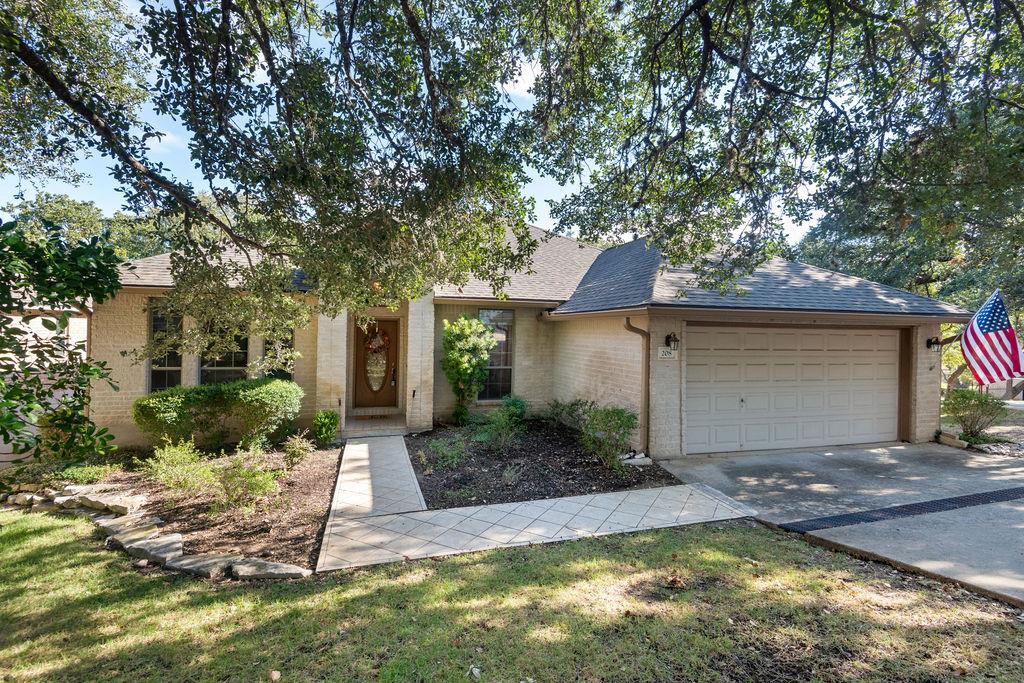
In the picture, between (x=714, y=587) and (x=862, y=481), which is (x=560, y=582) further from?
(x=862, y=481)

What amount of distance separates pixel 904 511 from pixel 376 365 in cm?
1085

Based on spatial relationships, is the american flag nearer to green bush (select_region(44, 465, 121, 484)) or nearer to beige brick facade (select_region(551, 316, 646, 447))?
beige brick facade (select_region(551, 316, 646, 447))

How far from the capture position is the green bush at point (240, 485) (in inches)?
233

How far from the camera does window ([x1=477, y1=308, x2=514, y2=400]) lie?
11953 millimetres

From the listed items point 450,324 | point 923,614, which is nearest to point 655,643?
point 923,614

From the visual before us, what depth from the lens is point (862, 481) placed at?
7305 millimetres

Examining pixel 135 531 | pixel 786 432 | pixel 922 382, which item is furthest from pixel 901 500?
pixel 135 531

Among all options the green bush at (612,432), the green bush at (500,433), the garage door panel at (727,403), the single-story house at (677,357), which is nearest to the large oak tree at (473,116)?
the single-story house at (677,357)

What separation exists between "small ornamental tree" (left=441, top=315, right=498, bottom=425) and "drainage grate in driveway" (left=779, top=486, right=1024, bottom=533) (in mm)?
6947

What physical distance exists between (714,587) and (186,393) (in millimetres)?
9294

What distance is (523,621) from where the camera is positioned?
3637 millimetres

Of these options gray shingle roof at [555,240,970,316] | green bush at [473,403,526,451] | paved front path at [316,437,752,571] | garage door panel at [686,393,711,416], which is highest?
gray shingle roof at [555,240,970,316]

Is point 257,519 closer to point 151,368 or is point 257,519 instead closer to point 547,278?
point 151,368

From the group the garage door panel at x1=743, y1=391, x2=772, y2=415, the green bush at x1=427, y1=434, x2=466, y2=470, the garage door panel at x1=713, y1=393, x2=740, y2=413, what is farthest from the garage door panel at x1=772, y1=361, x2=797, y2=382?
the green bush at x1=427, y1=434, x2=466, y2=470
